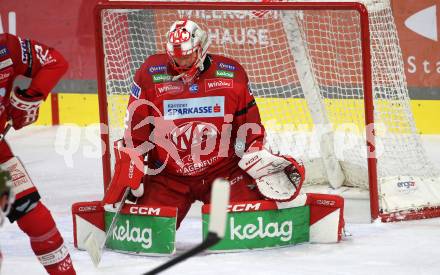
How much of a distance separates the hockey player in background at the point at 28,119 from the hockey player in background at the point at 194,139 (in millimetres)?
825

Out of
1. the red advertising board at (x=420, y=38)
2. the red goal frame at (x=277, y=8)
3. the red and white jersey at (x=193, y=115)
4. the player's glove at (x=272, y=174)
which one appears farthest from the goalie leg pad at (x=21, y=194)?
the red advertising board at (x=420, y=38)

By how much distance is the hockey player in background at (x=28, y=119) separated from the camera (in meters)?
4.61

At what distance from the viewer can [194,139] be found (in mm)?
5609

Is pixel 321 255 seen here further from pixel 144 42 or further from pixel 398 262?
pixel 144 42

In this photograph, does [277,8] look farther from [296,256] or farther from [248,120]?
[296,256]

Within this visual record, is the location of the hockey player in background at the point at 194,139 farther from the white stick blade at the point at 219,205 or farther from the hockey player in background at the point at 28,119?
the white stick blade at the point at 219,205

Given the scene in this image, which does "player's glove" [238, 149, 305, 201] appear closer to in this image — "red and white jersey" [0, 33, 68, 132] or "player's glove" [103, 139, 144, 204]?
"player's glove" [103, 139, 144, 204]

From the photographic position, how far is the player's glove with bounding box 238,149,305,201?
5477 mm

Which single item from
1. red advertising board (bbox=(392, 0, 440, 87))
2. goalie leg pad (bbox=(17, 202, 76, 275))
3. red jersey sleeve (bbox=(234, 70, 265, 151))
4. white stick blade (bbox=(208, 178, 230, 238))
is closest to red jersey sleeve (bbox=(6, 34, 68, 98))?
goalie leg pad (bbox=(17, 202, 76, 275))

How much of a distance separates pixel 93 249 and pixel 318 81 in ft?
7.87

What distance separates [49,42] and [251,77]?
7.12 feet

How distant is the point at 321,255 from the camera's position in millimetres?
5344

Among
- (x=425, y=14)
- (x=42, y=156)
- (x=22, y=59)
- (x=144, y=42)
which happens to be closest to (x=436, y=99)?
(x=425, y=14)

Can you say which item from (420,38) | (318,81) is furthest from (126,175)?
(420,38)
